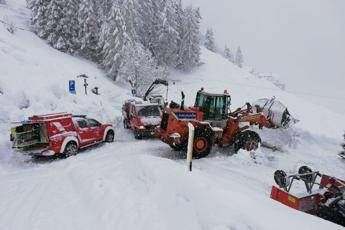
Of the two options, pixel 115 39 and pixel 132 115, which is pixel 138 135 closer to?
pixel 132 115

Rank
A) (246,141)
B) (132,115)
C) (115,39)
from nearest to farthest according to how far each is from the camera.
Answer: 1. (246,141)
2. (132,115)
3. (115,39)

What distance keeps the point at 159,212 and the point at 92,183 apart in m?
3.04

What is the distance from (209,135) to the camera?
577 inches

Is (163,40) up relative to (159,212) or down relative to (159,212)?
up

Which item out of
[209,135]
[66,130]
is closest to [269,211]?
[209,135]

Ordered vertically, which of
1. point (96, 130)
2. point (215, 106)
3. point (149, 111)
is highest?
point (215, 106)

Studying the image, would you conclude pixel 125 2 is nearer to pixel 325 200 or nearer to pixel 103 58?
pixel 103 58

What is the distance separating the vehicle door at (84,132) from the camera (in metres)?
15.4

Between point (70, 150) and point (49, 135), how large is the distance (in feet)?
4.03

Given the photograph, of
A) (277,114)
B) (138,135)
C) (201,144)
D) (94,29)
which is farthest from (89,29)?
(201,144)

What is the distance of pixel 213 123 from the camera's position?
15750mm

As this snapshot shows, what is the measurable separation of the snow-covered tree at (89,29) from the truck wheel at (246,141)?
3033cm

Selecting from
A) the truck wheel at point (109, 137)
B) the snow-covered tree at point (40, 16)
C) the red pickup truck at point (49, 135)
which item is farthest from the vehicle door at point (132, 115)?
the snow-covered tree at point (40, 16)

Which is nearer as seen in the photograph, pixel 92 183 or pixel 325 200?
pixel 92 183
